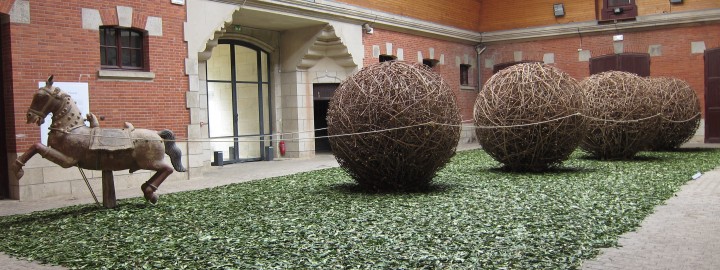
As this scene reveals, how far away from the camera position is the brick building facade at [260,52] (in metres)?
10.3

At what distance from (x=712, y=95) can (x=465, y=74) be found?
27.2ft

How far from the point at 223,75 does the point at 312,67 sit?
101 inches

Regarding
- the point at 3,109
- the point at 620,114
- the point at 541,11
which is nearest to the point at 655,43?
the point at 541,11

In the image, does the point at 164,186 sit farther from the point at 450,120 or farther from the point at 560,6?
the point at 560,6

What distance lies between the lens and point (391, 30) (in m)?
19.0

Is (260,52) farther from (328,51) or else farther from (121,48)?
(121,48)

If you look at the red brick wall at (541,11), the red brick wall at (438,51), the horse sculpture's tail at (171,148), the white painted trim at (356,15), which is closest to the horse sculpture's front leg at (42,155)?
the horse sculpture's tail at (171,148)

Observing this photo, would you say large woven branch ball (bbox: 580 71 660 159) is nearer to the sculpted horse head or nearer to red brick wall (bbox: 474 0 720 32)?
red brick wall (bbox: 474 0 720 32)

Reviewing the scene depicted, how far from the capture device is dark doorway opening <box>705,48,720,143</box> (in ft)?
63.3

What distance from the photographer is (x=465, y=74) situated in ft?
77.6

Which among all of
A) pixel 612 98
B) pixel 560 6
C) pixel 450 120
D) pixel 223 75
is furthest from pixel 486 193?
pixel 560 6

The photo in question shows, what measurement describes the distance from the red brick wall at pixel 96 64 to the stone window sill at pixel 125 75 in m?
0.07

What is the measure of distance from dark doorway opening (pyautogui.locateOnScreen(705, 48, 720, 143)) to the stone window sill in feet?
55.1

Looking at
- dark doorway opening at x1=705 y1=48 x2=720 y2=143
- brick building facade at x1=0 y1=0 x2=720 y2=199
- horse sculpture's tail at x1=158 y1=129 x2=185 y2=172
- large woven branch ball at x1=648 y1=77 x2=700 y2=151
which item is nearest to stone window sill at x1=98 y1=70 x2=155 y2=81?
brick building facade at x1=0 y1=0 x2=720 y2=199
